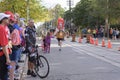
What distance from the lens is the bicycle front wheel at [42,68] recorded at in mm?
12125

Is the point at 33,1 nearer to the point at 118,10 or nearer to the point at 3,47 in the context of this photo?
the point at 118,10

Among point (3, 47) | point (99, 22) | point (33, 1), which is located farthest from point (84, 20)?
point (3, 47)

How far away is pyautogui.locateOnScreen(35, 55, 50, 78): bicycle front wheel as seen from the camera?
39.8 ft

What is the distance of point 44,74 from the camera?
12180 millimetres

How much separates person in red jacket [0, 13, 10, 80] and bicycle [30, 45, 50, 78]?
387 cm

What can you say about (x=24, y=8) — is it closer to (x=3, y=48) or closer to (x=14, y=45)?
(x=14, y=45)

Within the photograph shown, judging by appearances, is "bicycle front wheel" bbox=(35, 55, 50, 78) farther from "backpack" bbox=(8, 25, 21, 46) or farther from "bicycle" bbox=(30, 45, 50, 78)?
"backpack" bbox=(8, 25, 21, 46)

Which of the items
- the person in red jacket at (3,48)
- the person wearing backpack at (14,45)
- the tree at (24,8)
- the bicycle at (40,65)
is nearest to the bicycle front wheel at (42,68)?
the bicycle at (40,65)

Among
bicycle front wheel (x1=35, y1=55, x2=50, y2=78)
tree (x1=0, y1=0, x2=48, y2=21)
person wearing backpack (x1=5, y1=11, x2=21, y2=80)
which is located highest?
tree (x1=0, y1=0, x2=48, y2=21)

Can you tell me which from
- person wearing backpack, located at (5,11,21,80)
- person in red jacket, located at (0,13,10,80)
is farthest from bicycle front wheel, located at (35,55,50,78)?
person in red jacket, located at (0,13,10,80)

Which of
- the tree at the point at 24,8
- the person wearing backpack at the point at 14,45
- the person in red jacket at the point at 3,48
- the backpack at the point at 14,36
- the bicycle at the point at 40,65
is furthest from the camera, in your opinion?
the tree at the point at 24,8

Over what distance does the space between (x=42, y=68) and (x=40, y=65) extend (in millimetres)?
117

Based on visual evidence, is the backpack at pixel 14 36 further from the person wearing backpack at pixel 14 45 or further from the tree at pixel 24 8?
the tree at pixel 24 8

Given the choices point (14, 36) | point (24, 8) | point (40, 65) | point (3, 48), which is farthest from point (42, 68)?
point (24, 8)
